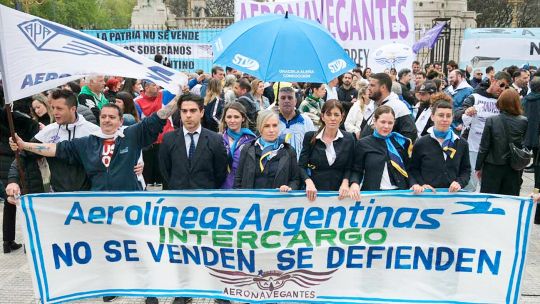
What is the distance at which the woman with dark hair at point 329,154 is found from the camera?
450 centimetres

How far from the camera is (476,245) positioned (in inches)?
161

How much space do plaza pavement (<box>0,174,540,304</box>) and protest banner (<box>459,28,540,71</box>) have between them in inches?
467

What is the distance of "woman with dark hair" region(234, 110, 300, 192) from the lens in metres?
4.29

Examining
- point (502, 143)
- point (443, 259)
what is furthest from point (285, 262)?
point (502, 143)

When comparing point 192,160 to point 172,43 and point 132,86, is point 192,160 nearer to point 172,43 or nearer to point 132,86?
point 132,86

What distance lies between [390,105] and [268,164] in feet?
6.19

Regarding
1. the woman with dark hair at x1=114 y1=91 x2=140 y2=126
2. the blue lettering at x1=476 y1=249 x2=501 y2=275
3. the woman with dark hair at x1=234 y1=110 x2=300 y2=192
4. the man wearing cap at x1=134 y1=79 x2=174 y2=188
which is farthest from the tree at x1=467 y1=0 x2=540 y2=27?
the woman with dark hair at x1=234 y1=110 x2=300 y2=192

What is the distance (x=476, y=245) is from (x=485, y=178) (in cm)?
234

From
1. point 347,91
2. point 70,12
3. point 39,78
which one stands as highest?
point 70,12

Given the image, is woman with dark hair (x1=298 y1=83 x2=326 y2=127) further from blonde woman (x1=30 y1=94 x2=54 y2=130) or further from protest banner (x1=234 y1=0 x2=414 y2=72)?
protest banner (x1=234 y1=0 x2=414 y2=72)

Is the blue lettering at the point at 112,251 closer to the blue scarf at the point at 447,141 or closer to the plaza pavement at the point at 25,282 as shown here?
the plaza pavement at the point at 25,282

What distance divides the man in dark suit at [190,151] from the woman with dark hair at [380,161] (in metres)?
1.18

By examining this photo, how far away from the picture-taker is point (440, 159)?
462 centimetres

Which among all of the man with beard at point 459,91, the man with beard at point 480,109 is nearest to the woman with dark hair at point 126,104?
the man with beard at point 480,109
